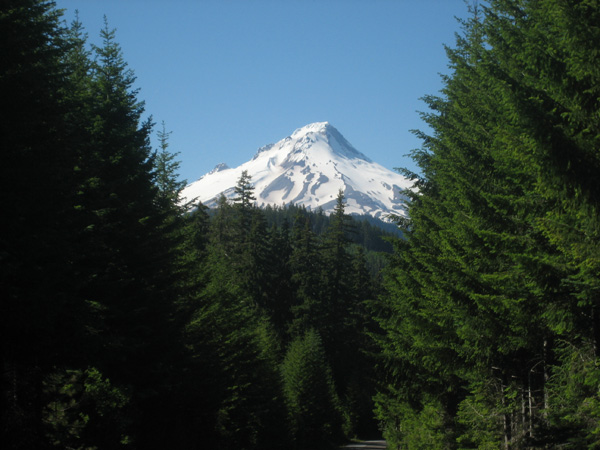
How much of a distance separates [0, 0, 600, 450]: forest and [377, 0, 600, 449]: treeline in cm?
4

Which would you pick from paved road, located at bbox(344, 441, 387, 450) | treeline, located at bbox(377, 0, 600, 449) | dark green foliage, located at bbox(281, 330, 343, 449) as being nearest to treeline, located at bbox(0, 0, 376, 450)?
treeline, located at bbox(377, 0, 600, 449)

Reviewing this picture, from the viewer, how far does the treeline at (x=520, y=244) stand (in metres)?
7.58

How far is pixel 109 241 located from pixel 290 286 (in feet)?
134

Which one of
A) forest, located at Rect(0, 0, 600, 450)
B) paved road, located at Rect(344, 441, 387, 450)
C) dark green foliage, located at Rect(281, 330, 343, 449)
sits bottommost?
paved road, located at Rect(344, 441, 387, 450)

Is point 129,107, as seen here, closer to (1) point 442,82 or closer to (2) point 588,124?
(1) point 442,82

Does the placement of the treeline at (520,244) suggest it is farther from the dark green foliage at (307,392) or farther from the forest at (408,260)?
the dark green foliage at (307,392)

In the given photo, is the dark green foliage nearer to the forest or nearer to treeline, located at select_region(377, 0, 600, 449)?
the forest

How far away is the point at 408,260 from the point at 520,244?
29.2 feet

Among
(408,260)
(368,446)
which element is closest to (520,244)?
(408,260)

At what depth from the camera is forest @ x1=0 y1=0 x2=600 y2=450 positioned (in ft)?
26.3

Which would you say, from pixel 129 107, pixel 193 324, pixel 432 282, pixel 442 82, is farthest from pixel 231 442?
pixel 442 82

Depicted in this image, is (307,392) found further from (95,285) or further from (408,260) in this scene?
(95,285)

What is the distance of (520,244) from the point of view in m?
9.47

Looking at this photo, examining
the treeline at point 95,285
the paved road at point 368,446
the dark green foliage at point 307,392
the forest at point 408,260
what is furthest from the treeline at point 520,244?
the paved road at point 368,446
